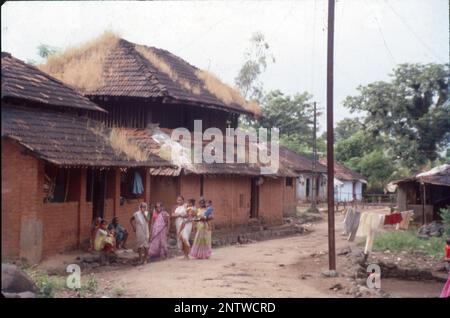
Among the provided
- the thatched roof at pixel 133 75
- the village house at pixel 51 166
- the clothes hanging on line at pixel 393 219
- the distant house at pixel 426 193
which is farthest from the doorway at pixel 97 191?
the distant house at pixel 426 193

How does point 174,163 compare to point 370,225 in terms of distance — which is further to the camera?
point 174,163

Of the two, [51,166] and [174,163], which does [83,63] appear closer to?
[174,163]

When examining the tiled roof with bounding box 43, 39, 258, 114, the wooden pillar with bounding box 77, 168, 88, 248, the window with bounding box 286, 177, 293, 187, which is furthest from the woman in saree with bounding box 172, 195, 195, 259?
the window with bounding box 286, 177, 293, 187

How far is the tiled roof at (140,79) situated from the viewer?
1792 centimetres

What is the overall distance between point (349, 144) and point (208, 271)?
34861 mm

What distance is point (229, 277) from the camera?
10.4 m

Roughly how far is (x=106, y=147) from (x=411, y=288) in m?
7.95

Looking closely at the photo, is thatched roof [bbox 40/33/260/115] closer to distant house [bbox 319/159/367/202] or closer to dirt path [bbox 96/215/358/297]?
dirt path [bbox 96/215/358/297]

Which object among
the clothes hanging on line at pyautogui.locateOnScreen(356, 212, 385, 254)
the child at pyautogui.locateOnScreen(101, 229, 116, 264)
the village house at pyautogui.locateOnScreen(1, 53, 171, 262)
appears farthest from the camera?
the clothes hanging on line at pyautogui.locateOnScreen(356, 212, 385, 254)

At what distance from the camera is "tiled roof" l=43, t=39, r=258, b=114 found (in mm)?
17922

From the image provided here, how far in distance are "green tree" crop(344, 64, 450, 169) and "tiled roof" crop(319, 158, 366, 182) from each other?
30.9 ft

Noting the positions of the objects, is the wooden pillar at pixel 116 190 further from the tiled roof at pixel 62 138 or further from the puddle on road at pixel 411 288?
the puddle on road at pixel 411 288

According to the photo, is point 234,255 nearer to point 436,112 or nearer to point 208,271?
point 208,271

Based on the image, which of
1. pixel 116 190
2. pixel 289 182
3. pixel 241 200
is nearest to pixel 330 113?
pixel 116 190
